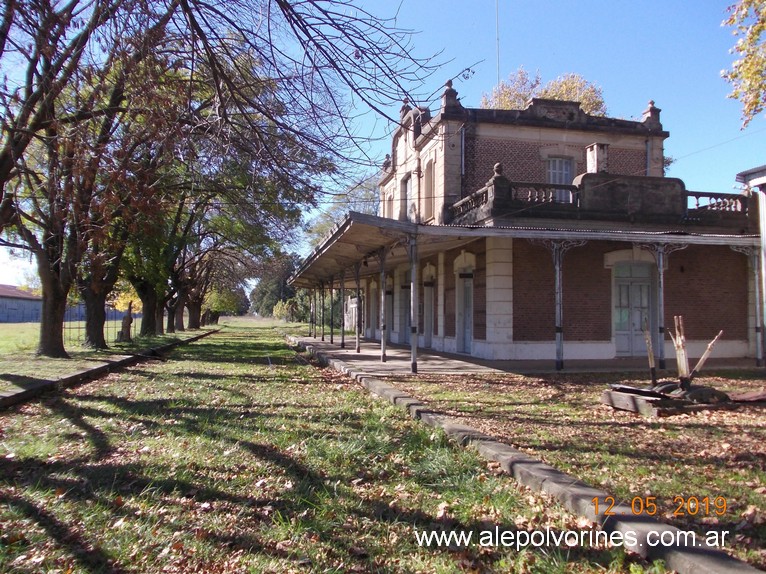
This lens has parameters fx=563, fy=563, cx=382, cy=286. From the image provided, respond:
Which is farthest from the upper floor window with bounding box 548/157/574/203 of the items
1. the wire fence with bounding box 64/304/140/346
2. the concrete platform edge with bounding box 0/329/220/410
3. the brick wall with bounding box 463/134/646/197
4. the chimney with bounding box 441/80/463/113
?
the wire fence with bounding box 64/304/140/346

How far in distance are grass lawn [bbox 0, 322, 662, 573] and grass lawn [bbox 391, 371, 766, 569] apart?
84 cm

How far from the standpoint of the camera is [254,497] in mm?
4613

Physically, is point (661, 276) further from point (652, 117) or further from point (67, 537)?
point (67, 537)

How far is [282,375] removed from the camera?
13000 mm

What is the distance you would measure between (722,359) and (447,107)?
446 inches

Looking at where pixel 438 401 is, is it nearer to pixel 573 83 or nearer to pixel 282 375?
pixel 282 375

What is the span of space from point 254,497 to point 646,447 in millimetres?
4196

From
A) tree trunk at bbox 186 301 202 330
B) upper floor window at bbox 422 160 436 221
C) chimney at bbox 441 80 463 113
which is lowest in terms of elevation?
tree trunk at bbox 186 301 202 330

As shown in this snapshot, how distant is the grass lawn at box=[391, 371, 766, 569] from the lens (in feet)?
13.8

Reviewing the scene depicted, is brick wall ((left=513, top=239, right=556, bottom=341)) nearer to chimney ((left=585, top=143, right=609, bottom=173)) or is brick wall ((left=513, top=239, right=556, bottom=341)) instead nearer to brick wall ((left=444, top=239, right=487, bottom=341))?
brick wall ((left=444, top=239, right=487, bottom=341))

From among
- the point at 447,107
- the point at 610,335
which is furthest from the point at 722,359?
the point at 447,107

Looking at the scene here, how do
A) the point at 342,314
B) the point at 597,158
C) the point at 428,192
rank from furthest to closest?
the point at 428,192 < the point at 342,314 < the point at 597,158

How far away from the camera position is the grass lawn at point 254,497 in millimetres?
3547
